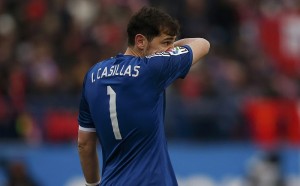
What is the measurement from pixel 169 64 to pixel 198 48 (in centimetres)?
36

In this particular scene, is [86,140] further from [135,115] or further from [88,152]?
[135,115]

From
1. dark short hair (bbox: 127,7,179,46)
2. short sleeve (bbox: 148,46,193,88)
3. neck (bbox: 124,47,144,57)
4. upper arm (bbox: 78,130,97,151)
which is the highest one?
dark short hair (bbox: 127,7,179,46)

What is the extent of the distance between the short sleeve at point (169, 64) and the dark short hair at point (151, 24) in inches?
5.8

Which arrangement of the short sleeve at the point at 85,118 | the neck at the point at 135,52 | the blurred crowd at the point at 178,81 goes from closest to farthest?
the neck at the point at 135,52, the short sleeve at the point at 85,118, the blurred crowd at the point at 178,81

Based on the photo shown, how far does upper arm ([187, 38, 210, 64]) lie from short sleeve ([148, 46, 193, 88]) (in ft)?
0.27

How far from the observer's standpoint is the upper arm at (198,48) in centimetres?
708

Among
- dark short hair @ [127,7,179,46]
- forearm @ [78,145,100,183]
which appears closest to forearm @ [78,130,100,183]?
forearm @ [78,145,100,183]

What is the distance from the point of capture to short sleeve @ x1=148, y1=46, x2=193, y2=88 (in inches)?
268

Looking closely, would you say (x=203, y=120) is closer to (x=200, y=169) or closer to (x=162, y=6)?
(x=200, y=169)

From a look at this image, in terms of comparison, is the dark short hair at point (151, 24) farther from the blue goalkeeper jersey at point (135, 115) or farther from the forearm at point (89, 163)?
the forearm at point (89, 163)

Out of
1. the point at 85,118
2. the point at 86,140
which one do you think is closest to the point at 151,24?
the point at 85,118

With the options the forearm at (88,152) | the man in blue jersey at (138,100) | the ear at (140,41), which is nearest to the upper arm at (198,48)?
the man in blue jersey at (138,100)

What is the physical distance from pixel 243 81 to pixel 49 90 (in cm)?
319

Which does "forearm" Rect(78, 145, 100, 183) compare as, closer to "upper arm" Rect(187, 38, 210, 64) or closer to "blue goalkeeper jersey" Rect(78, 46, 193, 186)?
"blue goalkeeper jersey" Rect(78, 46, 193, 186)
